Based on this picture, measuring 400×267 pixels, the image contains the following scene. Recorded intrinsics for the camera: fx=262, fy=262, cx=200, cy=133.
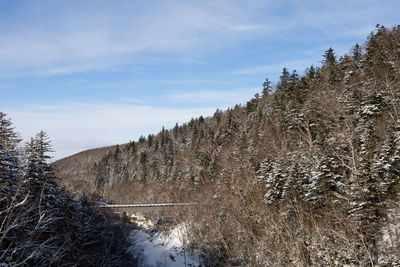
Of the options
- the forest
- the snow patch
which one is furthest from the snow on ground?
the forest

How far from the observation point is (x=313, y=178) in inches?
869

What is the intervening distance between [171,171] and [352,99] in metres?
49.0

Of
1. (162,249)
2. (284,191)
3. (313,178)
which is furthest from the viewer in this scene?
(162,249)

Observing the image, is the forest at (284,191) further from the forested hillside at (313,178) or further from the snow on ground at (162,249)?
the snow on ground at (162,249)

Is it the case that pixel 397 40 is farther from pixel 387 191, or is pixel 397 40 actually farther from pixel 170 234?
pixel 170 234

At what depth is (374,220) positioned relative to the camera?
1652 cm

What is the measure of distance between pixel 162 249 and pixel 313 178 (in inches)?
1139

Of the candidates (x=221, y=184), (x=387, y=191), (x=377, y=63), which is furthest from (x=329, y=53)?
(x=387, y=191)

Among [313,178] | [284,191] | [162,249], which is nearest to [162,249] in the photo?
[162,249]

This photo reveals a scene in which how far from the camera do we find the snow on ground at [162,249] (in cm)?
3612

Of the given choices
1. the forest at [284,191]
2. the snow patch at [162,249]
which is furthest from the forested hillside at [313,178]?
the snow patch at [162,249]

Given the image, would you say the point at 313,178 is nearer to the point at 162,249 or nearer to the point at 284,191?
the point at 284,191

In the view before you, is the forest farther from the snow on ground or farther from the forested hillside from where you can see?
the snow on ground

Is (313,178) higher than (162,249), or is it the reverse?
(313,178)
